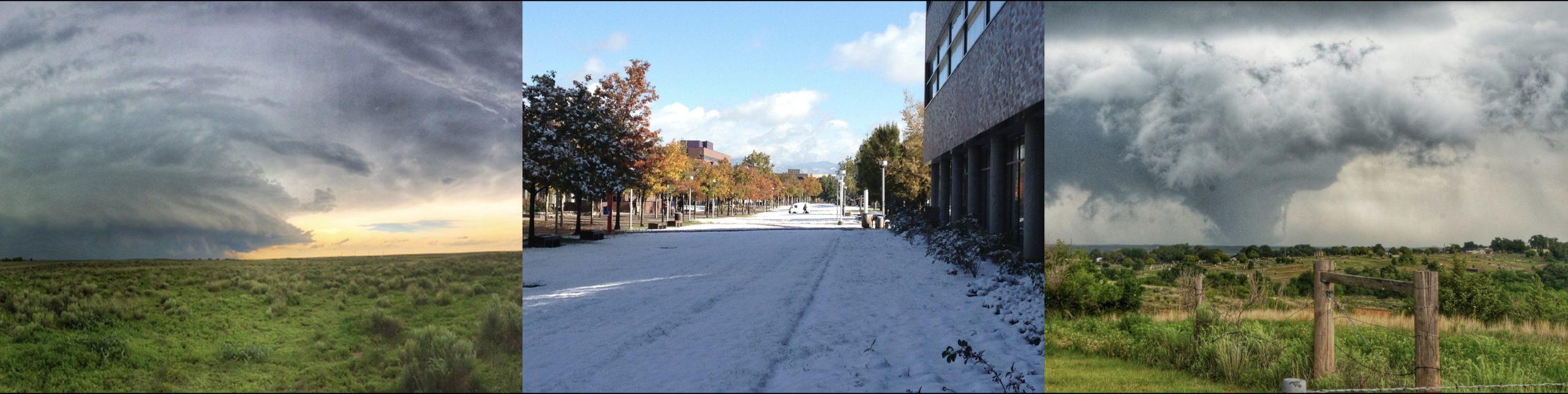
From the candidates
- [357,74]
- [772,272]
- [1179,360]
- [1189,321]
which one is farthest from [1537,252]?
[357,74]

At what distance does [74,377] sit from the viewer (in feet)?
28.7

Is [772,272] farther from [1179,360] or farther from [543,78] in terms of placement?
[543,78]

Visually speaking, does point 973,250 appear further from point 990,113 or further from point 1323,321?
point 1323,321

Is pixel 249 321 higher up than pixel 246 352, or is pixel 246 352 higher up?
pixel 249 321

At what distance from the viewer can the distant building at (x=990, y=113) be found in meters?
10.3

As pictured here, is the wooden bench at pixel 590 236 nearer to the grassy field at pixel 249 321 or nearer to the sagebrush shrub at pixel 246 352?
the grassy field at pixel 249 321

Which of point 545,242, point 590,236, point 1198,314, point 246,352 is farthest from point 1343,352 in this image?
point 590,236

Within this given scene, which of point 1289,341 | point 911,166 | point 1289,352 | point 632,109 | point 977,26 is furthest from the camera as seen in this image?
point 911,166

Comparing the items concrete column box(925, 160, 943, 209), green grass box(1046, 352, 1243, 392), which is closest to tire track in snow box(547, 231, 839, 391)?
green grass box(1046, 352, 1243, 392)

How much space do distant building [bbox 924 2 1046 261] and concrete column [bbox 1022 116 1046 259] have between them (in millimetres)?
12

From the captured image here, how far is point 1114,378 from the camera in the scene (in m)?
6.16

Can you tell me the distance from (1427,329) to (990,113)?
756cm

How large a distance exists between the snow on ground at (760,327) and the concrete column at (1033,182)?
932 mm

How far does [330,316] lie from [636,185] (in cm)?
1367
